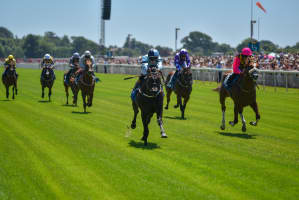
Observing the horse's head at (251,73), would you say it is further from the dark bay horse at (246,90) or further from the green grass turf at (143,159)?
the green grass turf at (143,159)

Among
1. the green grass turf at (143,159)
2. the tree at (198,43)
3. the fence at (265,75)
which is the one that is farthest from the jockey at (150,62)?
the tree at (198,43)

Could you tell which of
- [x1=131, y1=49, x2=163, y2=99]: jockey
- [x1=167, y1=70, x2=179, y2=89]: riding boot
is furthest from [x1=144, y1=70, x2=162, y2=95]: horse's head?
[x1=167, y1=70, x2=179, y2=89]: riding boot

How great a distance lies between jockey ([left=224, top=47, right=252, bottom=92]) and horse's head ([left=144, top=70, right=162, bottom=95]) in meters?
3.11

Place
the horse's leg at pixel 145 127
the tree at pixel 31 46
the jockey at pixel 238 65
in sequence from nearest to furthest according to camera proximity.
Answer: the horse's leg at pixel 145 127, the jockey at pixel 238 65, the tree at pixel 31 46

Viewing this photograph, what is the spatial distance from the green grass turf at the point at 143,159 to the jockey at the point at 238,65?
1.37 metres

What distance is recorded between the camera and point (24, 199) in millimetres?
7086

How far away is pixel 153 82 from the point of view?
35.5 ft

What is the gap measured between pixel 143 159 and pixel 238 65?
17.1ft

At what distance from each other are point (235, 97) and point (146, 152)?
4.11 metres

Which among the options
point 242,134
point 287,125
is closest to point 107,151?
point 242,134

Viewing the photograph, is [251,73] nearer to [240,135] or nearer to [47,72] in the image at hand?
[240,135]

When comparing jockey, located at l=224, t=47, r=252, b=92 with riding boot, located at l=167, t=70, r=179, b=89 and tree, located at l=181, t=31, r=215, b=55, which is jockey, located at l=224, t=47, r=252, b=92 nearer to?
riding boot, located at l=167, t=70, r=179, b=89

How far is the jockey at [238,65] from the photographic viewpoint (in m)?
13.2

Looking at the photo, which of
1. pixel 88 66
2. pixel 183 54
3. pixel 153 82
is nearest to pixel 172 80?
pixel 183 54
